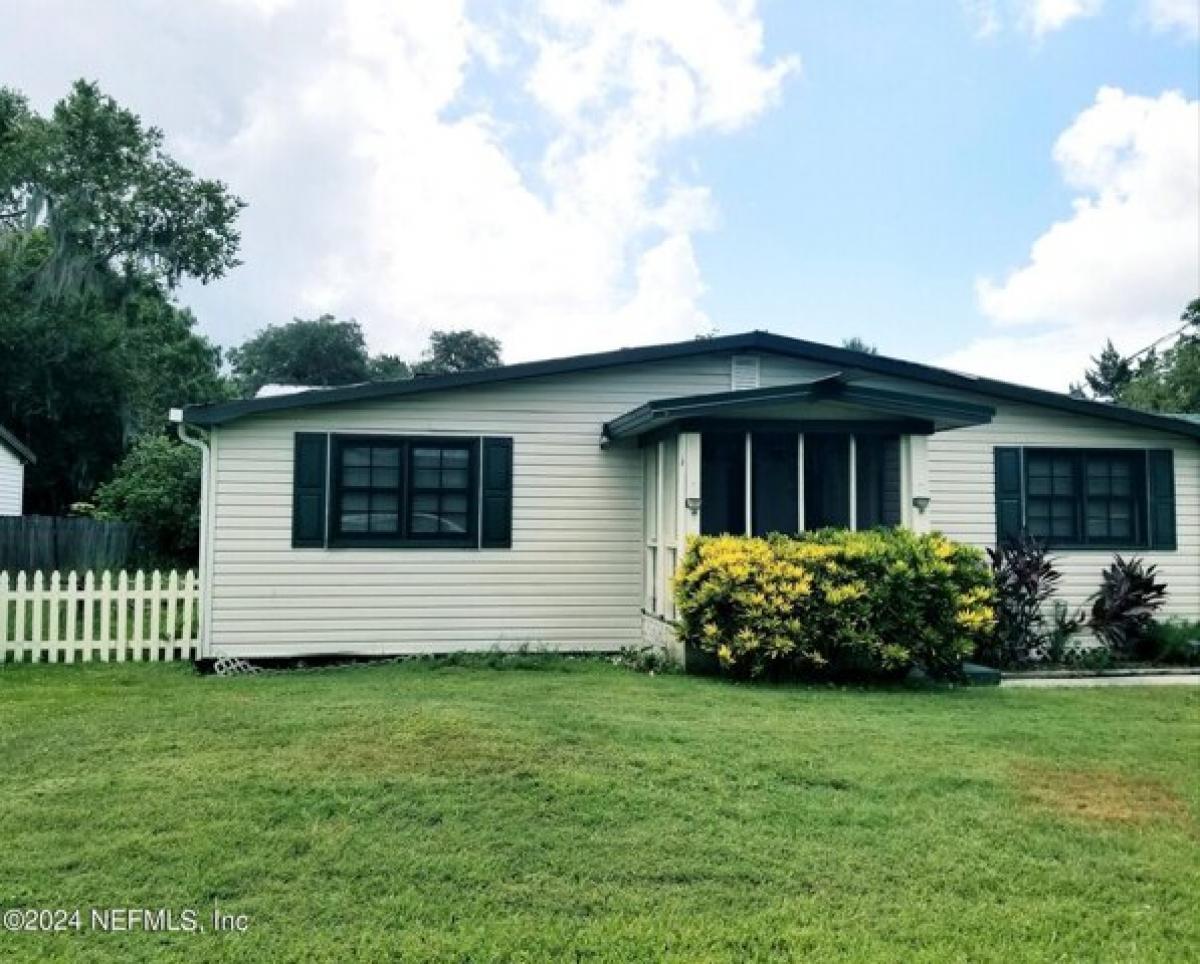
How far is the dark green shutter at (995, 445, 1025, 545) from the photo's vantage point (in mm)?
9352

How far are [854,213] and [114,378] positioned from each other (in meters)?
20.1

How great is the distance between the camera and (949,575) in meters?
7.29

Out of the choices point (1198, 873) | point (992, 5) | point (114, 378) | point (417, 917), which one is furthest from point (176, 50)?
point (1198, 873)

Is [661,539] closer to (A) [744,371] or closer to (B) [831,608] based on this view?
(B) [831,608]

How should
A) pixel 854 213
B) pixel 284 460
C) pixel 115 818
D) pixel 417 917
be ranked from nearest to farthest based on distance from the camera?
pixel 417 917
pixel 115 818
pixel 284 460
pixel 854 213

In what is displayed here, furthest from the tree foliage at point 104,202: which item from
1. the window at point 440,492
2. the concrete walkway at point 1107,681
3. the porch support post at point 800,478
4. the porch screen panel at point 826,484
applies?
the concrete walkway at point 1107,681

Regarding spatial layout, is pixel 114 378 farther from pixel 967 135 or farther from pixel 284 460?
pixel 967 135

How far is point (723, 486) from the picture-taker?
8.66 meters

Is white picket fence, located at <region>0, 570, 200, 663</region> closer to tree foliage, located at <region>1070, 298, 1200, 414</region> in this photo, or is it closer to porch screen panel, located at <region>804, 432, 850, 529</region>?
porch screen panel, located at <region>804, 432, 850, 529</region>

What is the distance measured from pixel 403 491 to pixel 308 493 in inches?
35.4

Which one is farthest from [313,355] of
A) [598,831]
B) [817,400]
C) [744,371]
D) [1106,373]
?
[598,831]

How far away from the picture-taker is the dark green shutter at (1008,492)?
30.7ft

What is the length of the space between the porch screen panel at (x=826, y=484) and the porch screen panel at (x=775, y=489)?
178 millimetres

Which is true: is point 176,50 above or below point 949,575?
above
